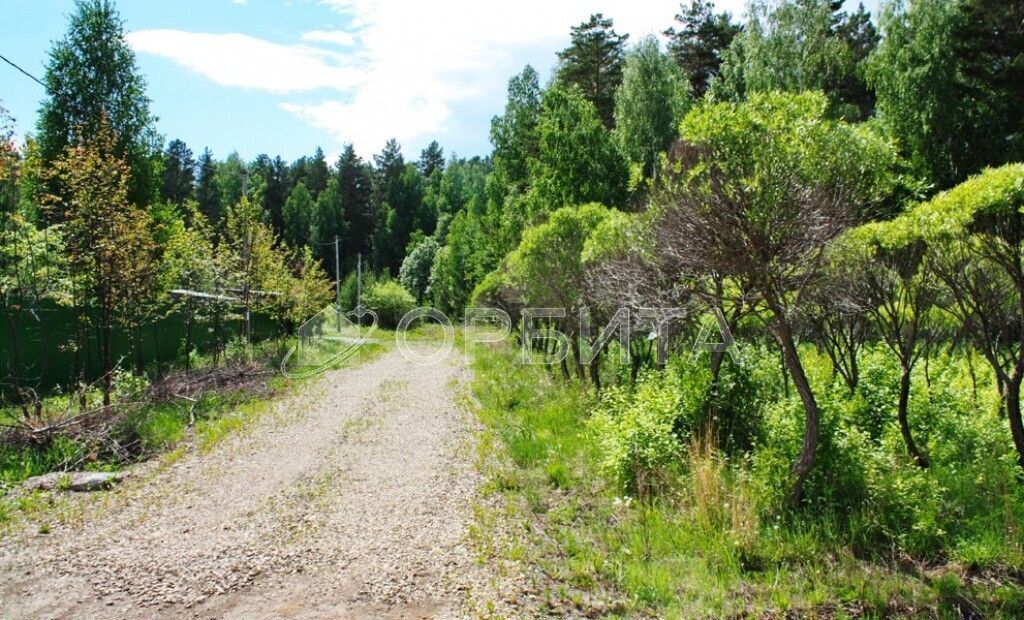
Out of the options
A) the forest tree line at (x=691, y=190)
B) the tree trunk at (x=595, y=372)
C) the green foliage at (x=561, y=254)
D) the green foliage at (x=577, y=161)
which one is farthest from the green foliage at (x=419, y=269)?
the tree trunk at (x=595, y=372)

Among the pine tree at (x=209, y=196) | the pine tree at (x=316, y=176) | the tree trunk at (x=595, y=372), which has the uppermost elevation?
the pine tree at (x=316, y=176)

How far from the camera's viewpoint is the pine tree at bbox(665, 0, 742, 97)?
97.3 feet

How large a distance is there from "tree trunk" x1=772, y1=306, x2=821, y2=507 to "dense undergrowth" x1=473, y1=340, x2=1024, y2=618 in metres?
0.13

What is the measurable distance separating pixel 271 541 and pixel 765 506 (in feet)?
13.4

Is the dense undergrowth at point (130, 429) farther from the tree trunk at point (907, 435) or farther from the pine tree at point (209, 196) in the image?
the pine tree at point (209, 196)

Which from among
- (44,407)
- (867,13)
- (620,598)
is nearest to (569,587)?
(620,598)

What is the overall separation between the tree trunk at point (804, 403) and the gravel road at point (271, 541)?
8.82 ft

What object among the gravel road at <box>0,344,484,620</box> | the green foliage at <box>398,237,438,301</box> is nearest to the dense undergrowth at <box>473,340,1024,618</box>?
the gravel road at <box>0,344,484,620</box>

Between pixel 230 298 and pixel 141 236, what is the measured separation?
5.47 meters

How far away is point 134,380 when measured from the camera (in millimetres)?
11812

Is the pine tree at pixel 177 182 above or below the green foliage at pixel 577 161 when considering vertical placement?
above

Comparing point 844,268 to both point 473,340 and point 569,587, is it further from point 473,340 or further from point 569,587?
point 473,340

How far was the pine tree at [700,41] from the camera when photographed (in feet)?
97.3

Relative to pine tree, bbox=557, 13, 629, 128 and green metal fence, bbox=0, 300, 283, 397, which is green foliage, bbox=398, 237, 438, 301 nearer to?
pine tree, bbox=557, 13, 629, 128
